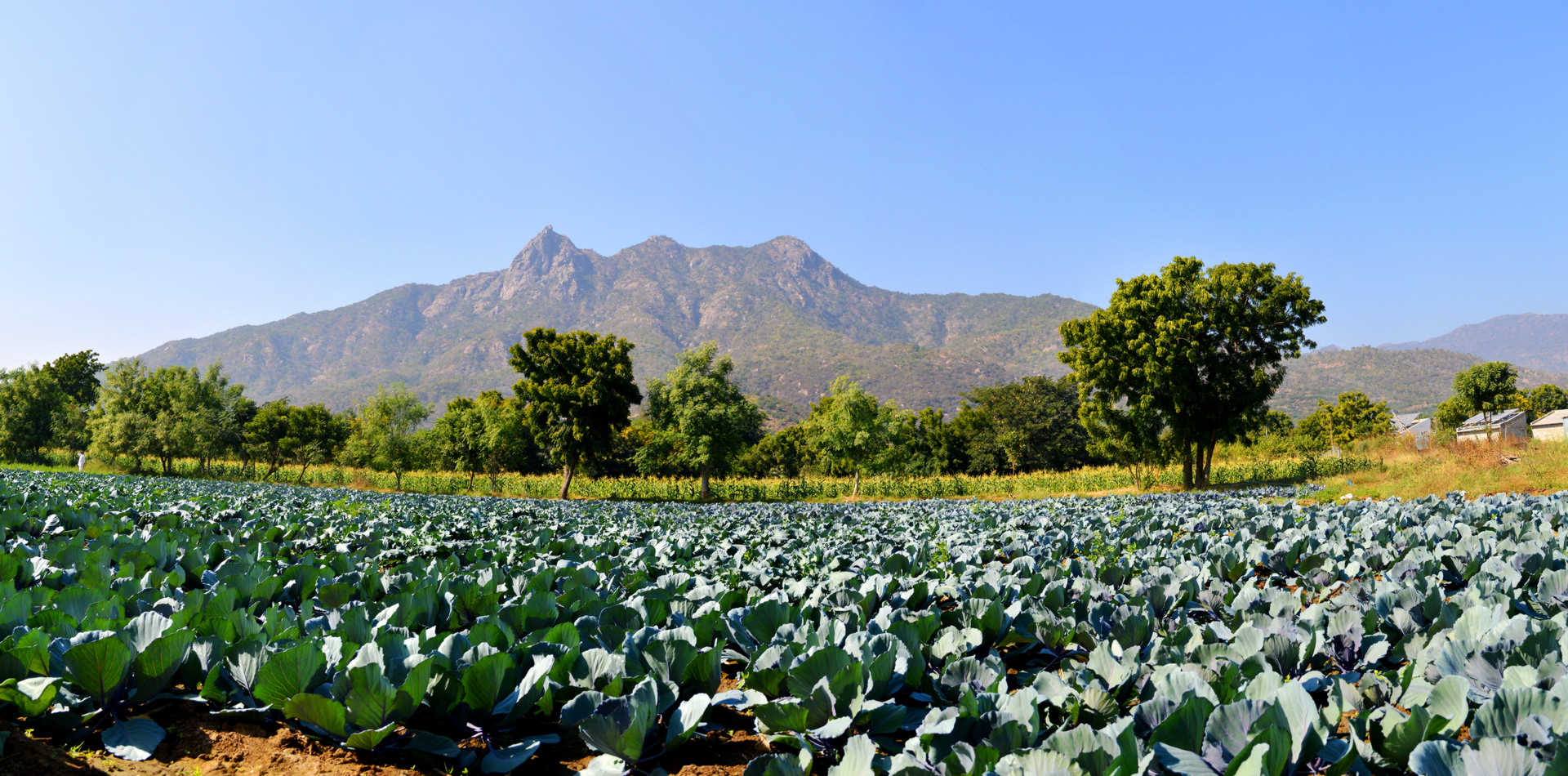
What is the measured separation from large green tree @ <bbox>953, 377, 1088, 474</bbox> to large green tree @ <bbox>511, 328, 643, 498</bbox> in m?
38.9

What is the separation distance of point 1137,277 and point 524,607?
112ft

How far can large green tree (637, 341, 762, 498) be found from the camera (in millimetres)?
36219

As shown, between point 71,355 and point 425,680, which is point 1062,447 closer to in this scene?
point 425,680

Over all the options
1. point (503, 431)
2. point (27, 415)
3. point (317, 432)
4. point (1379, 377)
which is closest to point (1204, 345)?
point (503, 431)

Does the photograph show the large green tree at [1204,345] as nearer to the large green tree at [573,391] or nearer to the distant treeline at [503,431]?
the distant treeline at [503,431]

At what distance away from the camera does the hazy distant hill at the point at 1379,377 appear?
134m

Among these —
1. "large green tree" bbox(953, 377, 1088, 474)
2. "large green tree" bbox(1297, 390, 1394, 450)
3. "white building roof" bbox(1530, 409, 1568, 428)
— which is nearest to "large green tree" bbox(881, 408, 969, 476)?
"large green tree" bbox(953, 377, 1088, 474)

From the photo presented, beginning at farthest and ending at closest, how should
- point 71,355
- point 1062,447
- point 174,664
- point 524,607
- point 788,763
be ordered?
point 71,355 < point 1062,447 < point 524,607 < point 174,664 < point 788,763

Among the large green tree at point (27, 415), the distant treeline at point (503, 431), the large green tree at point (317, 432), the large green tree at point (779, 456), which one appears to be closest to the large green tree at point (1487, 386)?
the distant treeline at point (503, 431)

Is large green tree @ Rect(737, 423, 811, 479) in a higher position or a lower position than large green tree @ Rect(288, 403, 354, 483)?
lower

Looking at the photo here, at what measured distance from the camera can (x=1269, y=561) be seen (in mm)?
5410

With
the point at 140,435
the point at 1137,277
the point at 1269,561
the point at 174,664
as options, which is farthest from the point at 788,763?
the point at 140,435

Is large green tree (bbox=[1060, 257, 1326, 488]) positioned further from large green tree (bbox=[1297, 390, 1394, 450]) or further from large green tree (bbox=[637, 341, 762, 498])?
large green tree (bbox=[1297, 390, 1394, 450])

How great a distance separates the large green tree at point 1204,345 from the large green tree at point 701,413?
723 inches
